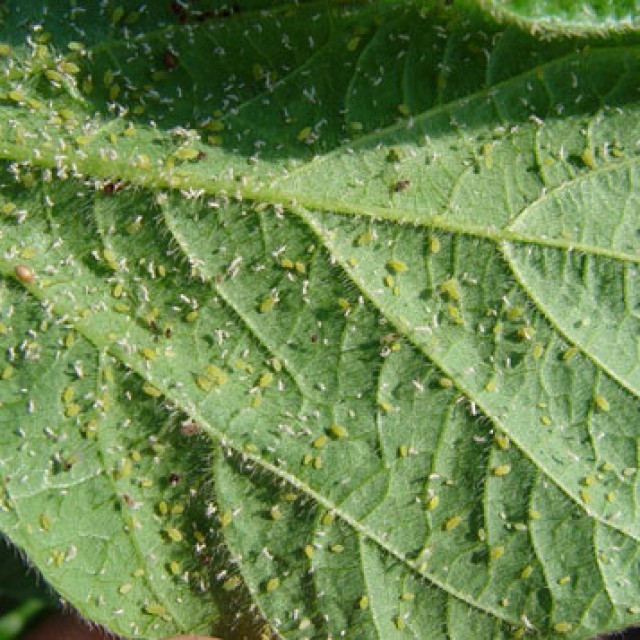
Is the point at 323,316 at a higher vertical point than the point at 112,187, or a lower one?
lower

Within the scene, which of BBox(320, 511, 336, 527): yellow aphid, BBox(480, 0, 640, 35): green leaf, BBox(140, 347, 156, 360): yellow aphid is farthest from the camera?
BBox(320, 511, 336, 527): yellow aphid

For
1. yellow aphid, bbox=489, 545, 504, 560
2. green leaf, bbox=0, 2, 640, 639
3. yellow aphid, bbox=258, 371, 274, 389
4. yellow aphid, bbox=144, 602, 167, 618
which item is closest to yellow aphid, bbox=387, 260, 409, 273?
green leaf, bbox=0, 2, 640, 639

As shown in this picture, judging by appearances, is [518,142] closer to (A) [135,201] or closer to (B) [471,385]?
(B) [471,385]

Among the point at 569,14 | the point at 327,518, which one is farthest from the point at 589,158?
the point at 327,518

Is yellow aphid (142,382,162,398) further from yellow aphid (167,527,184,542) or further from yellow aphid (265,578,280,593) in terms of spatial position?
yellow aphid (265,578,280,593)

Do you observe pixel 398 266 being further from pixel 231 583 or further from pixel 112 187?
pixel 231 583

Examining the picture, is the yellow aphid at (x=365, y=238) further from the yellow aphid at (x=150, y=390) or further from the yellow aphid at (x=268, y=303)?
the yellow aphid at (x=150, y=390)

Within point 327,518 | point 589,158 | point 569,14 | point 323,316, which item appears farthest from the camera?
point 327,518
